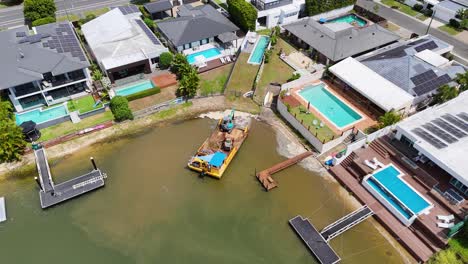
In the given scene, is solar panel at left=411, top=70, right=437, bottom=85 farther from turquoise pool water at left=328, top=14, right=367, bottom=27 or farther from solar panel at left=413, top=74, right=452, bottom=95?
turquoise pool water at left=328, top=14, right=367, bottom=27

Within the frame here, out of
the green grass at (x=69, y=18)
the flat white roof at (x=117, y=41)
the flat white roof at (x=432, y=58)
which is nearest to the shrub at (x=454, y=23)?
the flat white roof at (x=432, y=58)

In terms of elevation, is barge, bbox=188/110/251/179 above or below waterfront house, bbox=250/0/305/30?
below

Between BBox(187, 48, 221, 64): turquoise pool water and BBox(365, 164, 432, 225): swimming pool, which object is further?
BBox(187, 48, 221, 64): turquoise pool water

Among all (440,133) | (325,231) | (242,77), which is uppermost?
(242,77)

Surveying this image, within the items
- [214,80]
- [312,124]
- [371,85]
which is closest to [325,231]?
[312,124]

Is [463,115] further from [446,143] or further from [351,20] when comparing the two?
[351,20]

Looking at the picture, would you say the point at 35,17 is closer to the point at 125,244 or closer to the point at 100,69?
the point at 100,69

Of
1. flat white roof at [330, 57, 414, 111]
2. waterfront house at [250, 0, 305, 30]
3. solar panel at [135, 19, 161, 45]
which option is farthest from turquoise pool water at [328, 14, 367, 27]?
solar panel at [135, 19, 161, 45]
